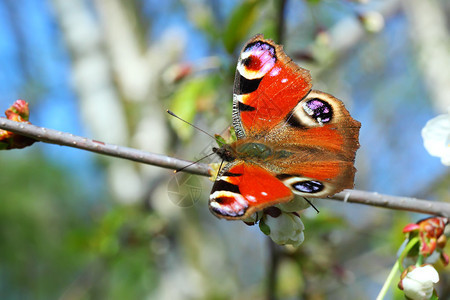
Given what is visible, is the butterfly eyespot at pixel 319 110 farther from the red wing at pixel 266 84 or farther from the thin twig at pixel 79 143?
the thin twig at pixel 79 143

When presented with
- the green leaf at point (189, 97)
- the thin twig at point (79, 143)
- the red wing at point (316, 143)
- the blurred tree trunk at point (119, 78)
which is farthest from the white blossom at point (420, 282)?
the blurred tree trunk at point (119, 78)

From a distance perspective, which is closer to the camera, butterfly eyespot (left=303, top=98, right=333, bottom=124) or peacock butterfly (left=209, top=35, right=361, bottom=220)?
peacock butterfly (left=209, top=35, right=361, bottom=220)

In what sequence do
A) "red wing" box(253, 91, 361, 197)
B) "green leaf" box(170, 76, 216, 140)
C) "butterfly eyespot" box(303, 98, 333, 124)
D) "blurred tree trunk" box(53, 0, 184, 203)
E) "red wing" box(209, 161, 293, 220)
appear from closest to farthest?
"red wing" box(209, 161, 293, 220) → "red wing" box(253, 91, 361, 197) → "butterfly eyespot" box(303, 98, 333, 124) → "green leaf" box(170, 76, 216, 140) → "blurred tree trunk" box(53, 0, 184, 203)

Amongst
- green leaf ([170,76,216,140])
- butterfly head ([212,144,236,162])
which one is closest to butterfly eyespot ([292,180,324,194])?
butterfly head ([212,144,236,162])

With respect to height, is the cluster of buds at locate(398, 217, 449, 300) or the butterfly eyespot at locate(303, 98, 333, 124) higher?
the butterfly eyespot at locate(303, 98, 333, 124)

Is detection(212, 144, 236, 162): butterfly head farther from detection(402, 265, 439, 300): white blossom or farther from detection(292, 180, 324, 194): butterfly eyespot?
detection(402, 265, 439, 300): white blossom

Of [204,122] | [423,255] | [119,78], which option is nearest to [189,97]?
[204,122]
